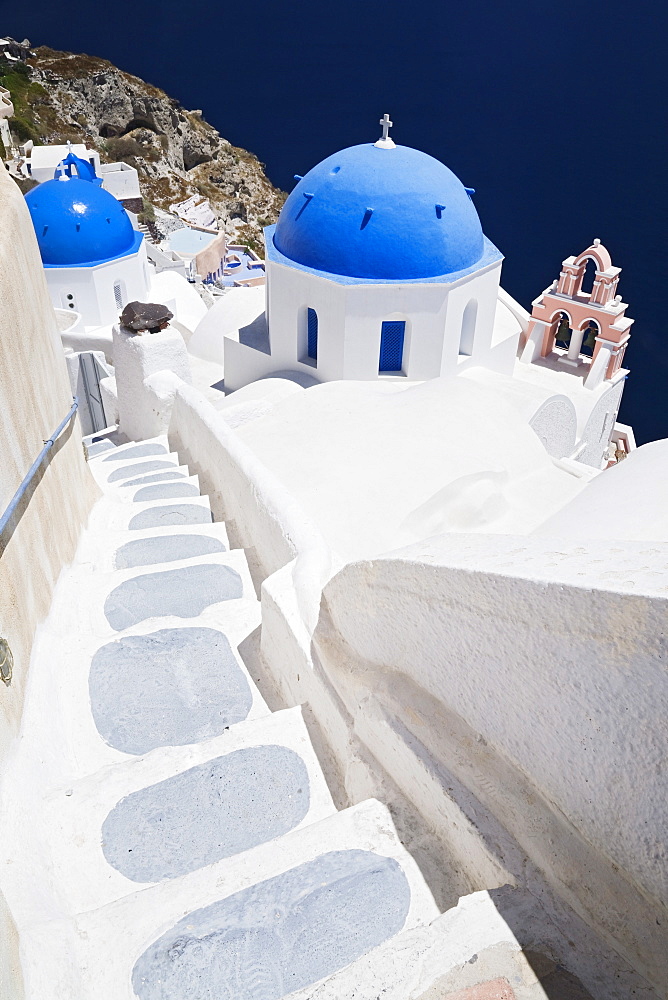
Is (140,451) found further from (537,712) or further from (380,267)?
(537,712)

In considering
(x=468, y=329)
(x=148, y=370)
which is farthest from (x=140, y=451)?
(x=468, y=329)

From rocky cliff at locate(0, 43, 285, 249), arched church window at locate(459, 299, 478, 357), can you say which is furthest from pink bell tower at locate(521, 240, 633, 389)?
rocky cliff at locate(0, 43, 285, 249)

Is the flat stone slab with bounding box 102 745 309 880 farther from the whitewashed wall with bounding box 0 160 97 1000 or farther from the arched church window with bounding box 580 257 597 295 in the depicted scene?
the arched church window with bounding box 580 257 597 295

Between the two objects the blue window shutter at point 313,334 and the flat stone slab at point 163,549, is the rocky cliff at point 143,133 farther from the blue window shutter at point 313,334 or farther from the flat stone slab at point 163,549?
the flat stone slab at point 163,549

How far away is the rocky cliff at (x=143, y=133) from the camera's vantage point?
38781mm

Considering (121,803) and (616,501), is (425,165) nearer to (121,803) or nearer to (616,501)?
(616,501)

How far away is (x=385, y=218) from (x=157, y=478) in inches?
196

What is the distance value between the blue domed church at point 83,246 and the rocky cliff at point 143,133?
23.7 metres

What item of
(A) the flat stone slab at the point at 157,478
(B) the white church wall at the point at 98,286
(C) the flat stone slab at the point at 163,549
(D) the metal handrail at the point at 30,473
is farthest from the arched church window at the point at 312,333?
(D) the metal handrail at the point at 30,473

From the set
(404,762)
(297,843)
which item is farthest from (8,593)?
(404,762)

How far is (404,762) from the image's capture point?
246cm

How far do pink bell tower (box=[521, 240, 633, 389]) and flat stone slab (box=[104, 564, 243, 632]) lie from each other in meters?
8.98

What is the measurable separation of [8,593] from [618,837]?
2315mm

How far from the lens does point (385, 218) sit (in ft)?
30.6
